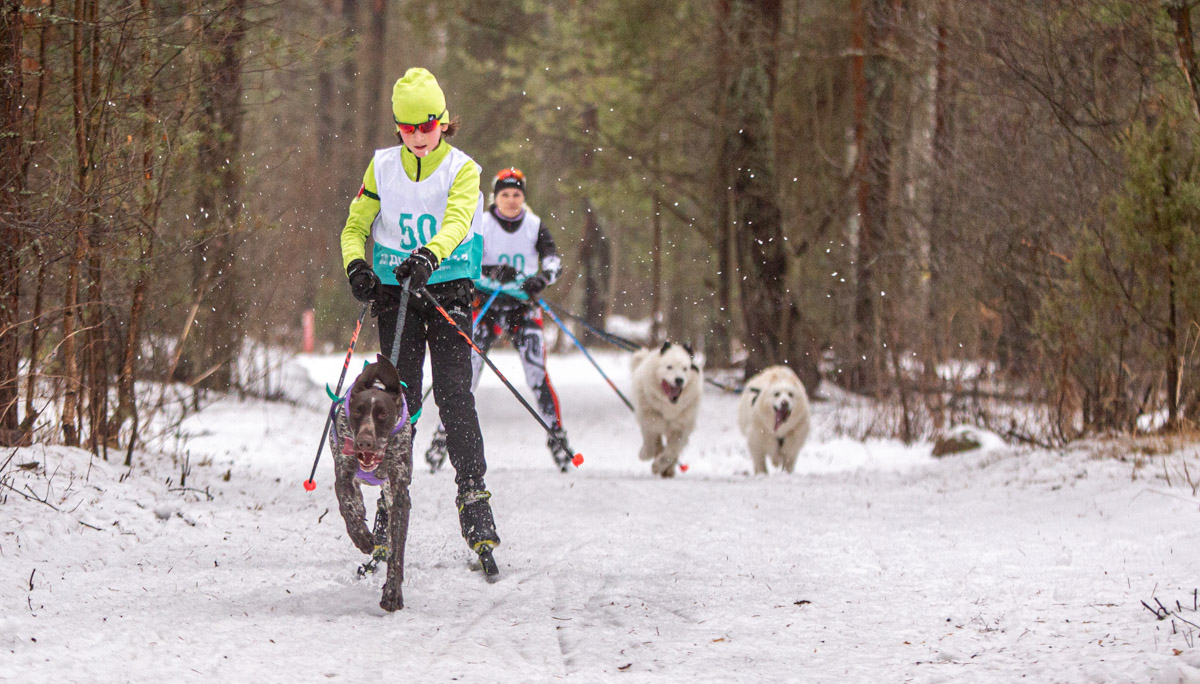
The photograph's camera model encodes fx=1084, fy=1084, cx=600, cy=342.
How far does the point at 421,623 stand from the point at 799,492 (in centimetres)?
457

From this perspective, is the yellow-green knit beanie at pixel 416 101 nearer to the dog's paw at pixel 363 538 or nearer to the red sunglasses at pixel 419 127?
the red sunglasses at pixel 419 127

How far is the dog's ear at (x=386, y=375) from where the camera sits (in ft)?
13.6

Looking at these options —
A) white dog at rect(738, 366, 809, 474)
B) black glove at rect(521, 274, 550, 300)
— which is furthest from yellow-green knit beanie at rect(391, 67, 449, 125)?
white dog at rect(738, 366, 809, 474)

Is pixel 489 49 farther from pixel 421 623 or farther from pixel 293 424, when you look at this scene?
pixel 421 623

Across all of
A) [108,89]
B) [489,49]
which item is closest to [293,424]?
[108,89]

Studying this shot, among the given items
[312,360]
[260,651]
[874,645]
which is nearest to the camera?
[260,651]

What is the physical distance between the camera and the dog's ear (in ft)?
13.6

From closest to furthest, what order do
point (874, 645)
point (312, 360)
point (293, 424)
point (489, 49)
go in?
point (874, 645)
point (293, 424)
point (312, 360)
point (489, 49)

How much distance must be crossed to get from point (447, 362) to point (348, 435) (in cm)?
87

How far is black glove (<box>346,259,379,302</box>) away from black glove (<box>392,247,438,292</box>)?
18 cm

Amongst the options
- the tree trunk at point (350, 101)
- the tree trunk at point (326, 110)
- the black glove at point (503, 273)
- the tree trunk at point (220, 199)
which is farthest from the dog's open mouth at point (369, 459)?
Result: the tree trunk at point (350, 101)

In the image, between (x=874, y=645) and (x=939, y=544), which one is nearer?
(x=874, y=645)

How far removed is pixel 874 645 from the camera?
156 inches

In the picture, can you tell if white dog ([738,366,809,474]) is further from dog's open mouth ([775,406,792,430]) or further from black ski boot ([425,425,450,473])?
black ski boot ([425,425,450,473])
